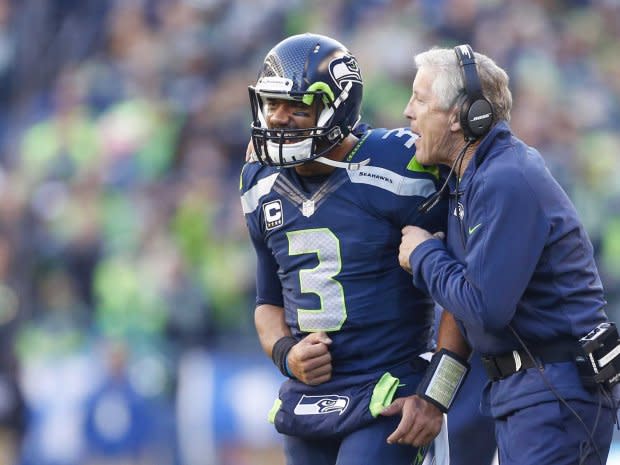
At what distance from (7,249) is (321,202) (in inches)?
A: 227

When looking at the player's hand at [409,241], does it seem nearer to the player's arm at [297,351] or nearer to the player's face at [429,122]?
the player's face at [429,122]

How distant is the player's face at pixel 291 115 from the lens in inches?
150

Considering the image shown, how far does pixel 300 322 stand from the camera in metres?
3.87

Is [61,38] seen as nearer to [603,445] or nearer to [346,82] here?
[346,82]

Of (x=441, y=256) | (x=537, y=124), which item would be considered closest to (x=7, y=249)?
(x=537, y=124)

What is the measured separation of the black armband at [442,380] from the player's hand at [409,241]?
1.04 feet

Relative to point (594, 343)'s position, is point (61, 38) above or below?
above

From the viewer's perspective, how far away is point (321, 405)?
375 cm

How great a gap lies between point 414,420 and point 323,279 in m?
0.54

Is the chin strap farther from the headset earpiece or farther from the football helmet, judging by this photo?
the headset earpiece

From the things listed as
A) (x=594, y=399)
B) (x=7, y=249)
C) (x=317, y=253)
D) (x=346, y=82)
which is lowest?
(x=7, y=249)

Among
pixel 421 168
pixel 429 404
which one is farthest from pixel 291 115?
pixel 429 404

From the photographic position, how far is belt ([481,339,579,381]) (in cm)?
336

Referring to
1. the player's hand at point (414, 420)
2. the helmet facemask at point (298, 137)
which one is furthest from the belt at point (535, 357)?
the helmet facemask at point (298, 137)
